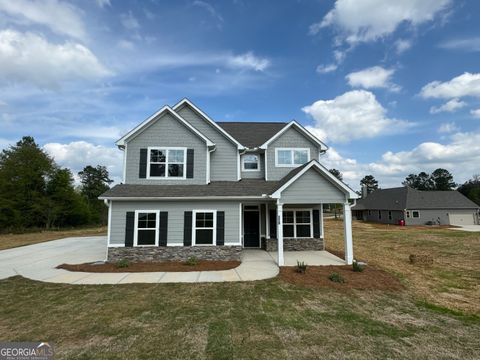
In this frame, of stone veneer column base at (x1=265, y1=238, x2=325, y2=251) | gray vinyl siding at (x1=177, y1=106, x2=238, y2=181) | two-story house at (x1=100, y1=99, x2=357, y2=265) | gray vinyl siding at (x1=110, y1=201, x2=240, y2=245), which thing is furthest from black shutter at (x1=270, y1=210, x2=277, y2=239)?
gray vinyl siding at (x1=110, y1=201, x2=240, y2=245)

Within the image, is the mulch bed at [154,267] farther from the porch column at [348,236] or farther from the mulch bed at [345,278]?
the porch column at [348,236]

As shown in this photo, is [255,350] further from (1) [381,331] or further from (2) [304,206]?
(2) [304,206]

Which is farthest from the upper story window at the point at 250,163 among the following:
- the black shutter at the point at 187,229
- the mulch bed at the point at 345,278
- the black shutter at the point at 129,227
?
the black shutter at the point at 129,227

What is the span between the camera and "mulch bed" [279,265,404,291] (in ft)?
26.3

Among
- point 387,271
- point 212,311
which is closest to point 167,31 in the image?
point 212,311

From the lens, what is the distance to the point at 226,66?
16.2 metres

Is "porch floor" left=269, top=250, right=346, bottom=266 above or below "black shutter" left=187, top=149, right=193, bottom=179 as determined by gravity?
below

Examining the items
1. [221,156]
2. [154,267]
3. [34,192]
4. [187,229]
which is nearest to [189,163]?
[221,156]

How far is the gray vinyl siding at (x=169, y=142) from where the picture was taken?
12148mm

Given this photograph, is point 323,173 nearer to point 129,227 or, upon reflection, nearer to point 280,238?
point 280,238

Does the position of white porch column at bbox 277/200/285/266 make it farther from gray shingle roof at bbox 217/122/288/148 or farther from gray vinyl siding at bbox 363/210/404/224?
gray vinyl siding at bbox 363/210/404/224

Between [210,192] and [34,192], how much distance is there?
95.5 ft

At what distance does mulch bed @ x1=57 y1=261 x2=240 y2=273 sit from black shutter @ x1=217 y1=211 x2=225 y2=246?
3.03ft

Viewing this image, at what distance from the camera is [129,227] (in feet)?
36.1
